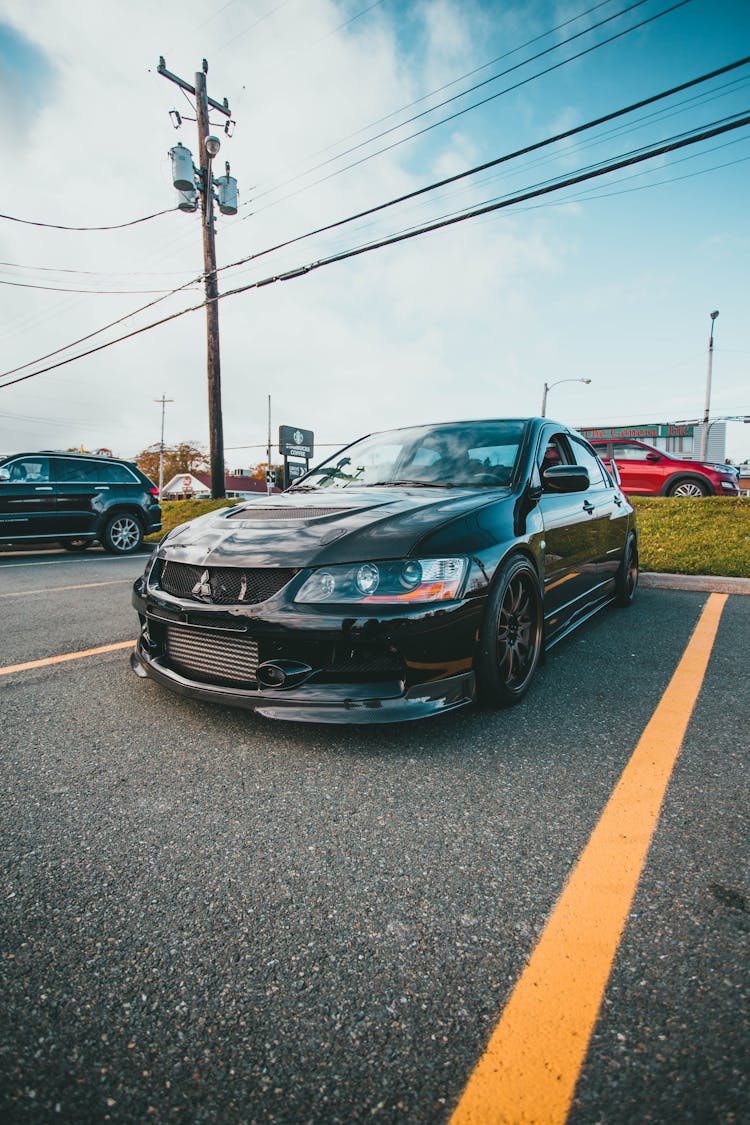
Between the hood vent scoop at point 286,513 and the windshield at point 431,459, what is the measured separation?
66cm

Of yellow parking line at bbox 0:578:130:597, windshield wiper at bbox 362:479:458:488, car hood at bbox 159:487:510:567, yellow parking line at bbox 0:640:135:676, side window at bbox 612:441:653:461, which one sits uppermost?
side window at bbox 612:441:653:461

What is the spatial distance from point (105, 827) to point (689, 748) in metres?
2.20

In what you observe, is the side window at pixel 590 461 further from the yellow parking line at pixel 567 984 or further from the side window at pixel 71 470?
the side window at pixel 71 470

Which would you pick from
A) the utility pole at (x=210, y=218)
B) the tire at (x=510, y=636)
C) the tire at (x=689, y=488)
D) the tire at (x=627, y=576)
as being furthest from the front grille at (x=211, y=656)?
the utility pole at (x=210, y=218)

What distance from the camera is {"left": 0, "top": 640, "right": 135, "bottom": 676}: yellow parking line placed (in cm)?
342

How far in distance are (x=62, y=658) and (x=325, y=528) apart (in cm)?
210

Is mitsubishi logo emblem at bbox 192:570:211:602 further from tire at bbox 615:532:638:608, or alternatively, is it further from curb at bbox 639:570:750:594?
curb at bbox 639:570:750:594

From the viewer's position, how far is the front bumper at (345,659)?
2305 millimetres

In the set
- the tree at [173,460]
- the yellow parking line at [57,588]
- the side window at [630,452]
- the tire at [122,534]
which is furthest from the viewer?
the tree at [173,460]

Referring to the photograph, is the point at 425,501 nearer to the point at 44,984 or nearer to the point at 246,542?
the point at 246,542

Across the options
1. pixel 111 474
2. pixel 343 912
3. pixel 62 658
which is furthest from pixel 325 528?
Result: pixel 111 474

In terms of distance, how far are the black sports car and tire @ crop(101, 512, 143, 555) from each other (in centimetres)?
731

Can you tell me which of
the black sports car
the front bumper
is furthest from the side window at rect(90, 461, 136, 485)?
the front bumper

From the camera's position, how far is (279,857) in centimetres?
172
